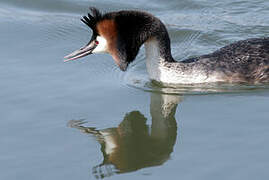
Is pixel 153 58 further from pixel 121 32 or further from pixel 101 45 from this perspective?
pixel 101 45

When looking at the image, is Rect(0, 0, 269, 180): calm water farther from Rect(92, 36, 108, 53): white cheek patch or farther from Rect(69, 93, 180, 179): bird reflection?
Rect(92, 36, 108, 53): white cheek patch

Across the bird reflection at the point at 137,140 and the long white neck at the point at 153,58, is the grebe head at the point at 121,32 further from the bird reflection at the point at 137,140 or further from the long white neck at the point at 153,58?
the bird reflection at the point at 137,140

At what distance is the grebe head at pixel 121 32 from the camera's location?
9.76 metres

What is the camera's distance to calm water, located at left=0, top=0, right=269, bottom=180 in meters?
7.58

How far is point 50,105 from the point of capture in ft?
31.0

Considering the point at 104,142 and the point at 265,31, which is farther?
the point at 265,31

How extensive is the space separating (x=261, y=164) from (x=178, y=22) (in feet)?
22.3

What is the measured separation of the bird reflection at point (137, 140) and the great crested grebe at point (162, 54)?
693 mm

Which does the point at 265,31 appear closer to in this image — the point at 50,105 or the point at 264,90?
the point at 264,90

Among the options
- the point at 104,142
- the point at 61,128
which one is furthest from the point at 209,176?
the point at 61,128

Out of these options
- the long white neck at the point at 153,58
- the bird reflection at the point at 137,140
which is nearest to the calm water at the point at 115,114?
the bird reflection at the point at 137,140

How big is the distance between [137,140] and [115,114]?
835 millimetres

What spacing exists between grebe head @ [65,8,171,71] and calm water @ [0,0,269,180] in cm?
64

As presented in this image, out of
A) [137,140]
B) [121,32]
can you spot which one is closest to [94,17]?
[121,32]
